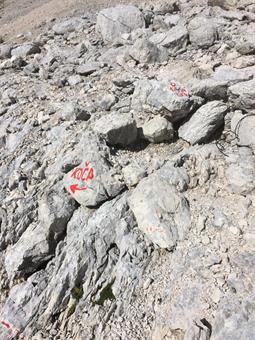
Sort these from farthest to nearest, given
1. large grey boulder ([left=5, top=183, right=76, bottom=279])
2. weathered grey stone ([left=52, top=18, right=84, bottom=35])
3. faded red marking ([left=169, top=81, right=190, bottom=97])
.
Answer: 1. weathered grey stone ([left=52, top=18, right=84, bottom=35])
2. faded red marking ([left=169, top=81, right=190, bottom=97])
3. large grey boulder ([left=5, top=183, right=76, bottom=279])

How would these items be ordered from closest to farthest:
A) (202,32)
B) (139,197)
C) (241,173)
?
(241,173)
(139,197)
(202,32)

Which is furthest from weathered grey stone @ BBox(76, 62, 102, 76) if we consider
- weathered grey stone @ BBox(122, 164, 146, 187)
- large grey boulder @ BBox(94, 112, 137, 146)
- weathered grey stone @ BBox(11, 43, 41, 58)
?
weathered grey stone @ BBox(122, 164, 146, 187)

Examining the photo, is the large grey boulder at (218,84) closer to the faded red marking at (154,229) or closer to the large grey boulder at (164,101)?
the large grey boulder at (164,101)

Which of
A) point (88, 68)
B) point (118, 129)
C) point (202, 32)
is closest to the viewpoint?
point (118, 129)

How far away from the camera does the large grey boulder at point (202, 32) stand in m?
11.1

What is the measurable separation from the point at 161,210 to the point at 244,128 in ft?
9.95

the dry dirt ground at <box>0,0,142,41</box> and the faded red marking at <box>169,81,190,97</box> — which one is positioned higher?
the dry dirt ground at <box>0,0,142,41</box>

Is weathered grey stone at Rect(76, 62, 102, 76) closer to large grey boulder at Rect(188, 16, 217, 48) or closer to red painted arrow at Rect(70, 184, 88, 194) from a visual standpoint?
large grey boulder at Rect(188, 16, 217, 48)

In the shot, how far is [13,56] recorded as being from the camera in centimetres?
1405

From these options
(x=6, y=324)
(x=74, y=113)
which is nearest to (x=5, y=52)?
(x=74, y=113)

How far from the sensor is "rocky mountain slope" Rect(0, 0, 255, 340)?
6.48 metres

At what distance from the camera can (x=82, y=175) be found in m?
8.16

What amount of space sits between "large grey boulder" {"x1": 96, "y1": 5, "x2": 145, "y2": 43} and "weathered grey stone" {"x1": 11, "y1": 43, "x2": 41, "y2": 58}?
3105 mm

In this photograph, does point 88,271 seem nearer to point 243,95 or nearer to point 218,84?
point 243,95
